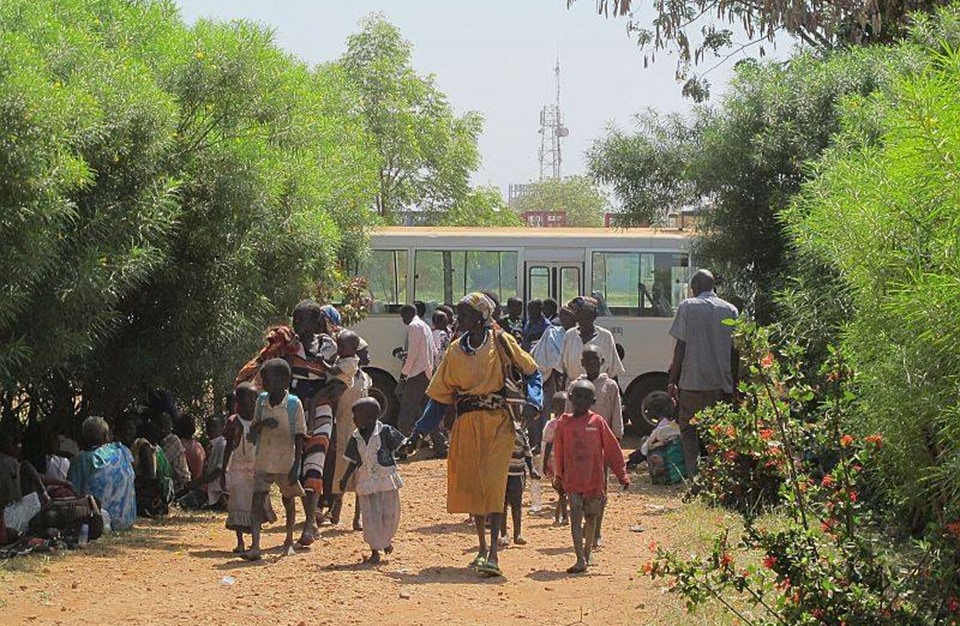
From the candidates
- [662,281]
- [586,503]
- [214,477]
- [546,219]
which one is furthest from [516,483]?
[546,219]

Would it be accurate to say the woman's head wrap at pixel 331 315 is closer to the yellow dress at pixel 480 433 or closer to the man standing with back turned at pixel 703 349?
the yellow dress at pixel 480 433

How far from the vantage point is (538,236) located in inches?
762

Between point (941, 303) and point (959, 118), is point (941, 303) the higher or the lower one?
the lower one

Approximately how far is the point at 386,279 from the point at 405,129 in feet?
51.0

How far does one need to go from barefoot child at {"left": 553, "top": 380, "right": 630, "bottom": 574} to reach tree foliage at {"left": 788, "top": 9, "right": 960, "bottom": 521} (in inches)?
77.3

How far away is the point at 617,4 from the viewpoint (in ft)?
51.3

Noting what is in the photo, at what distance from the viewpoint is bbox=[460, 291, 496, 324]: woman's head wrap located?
877 cm

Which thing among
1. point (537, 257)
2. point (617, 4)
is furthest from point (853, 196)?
point (537, 257)

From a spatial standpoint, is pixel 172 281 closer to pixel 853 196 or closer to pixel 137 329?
pixel 137 329

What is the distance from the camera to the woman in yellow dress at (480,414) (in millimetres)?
8836

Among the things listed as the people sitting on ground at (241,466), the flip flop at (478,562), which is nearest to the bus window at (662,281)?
the people sitting on ground at (241,466)

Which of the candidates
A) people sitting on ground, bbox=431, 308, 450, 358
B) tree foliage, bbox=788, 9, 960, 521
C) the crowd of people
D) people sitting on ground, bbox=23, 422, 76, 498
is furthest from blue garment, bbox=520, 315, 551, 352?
tree foliage, bbox=788, 9, 960, 521

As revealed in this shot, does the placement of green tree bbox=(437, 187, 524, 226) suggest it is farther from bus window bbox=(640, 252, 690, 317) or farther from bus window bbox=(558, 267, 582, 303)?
bus window bbox=(640, 252, 690, 317)

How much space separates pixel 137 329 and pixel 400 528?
9.44 feet
